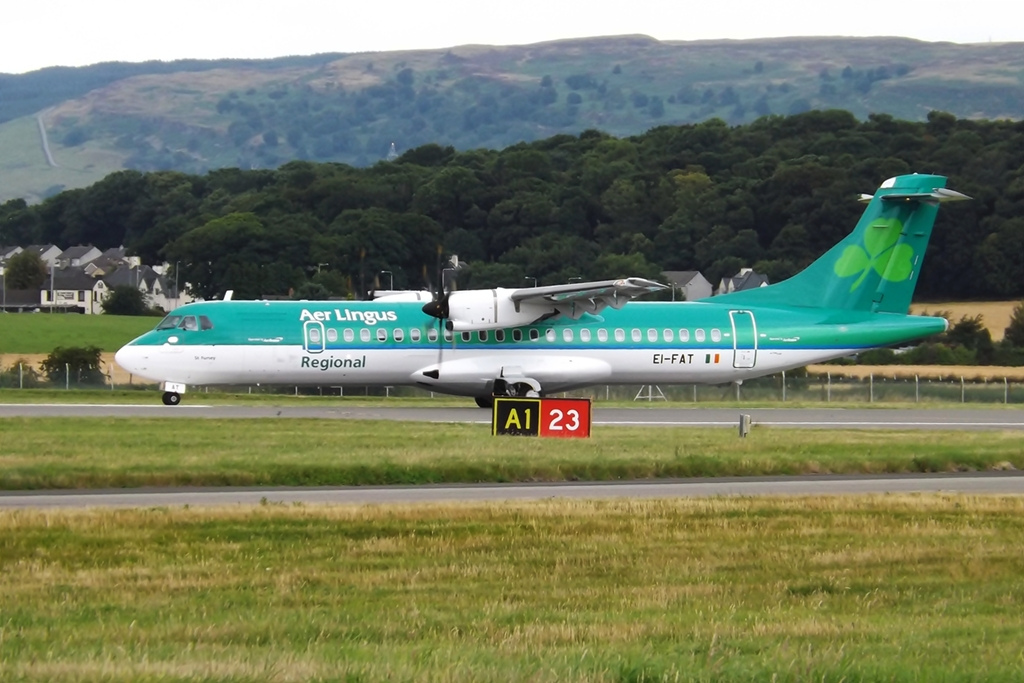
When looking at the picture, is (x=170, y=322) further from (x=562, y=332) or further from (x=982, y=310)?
(x=982, y=310)

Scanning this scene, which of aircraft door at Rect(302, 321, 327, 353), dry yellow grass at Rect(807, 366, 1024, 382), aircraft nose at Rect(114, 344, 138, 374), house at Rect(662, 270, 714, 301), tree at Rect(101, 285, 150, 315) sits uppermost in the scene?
house at Rect(662, 270, 714, 301)

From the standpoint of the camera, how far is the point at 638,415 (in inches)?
1441

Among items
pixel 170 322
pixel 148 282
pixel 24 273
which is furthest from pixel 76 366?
pixel 24 273

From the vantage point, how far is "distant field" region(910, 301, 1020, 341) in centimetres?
7588

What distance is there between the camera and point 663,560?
1397cm

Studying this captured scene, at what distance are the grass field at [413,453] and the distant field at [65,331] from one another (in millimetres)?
40646

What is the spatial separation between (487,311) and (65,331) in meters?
43.9

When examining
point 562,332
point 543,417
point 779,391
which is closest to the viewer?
point 543,417

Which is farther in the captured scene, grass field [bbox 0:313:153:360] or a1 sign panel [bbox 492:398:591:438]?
grass field [bbox 0:313:153:360]

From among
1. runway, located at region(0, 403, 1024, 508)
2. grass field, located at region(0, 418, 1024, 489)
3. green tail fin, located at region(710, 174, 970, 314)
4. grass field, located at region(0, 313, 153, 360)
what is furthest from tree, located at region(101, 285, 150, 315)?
grass field, located at region(0, 418, 1024, 489)

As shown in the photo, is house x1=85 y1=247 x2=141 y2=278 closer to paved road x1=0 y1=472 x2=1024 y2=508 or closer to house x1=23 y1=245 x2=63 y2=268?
house x1=23 y1=245 x2=63 y2=268

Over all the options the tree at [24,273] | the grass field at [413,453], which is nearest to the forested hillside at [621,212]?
the tree at [24,273]

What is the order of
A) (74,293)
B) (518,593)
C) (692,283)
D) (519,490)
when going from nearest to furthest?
(518,593)
(519,490)
(692,283)
(74,293)

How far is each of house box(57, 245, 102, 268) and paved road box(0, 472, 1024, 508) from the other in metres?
135
